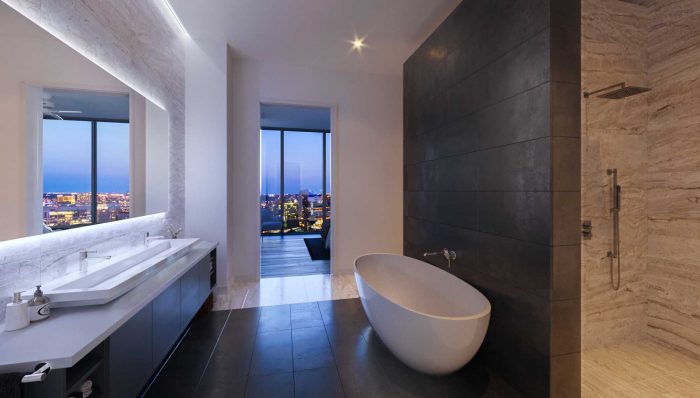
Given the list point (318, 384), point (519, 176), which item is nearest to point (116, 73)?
point (318, 384)

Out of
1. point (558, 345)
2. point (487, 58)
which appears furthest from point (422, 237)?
point (487, 58)

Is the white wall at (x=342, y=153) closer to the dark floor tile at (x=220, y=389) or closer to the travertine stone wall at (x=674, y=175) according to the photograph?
the dark floor tile at (x=220, y=389)

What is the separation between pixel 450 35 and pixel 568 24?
107cm

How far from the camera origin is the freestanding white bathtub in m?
1.59

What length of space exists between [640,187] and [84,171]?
4230 mm

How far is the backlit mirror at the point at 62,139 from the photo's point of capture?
130 cm

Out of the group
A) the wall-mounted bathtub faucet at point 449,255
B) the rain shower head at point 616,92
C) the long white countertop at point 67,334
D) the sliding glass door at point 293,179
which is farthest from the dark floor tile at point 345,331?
the sliding glass door at point 293,179

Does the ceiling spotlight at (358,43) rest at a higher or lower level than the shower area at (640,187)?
higher

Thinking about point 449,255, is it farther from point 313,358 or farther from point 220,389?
point 220,389

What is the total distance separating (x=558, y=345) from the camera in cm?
151

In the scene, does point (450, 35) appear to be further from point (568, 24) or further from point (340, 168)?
point (340, 168)

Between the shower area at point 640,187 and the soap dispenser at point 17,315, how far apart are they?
3.24 meters

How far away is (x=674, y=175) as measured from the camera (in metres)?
2.13

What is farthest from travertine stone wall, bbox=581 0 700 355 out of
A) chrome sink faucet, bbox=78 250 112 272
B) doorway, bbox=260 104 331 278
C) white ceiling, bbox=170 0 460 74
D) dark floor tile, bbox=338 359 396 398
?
doorway, bbox=260 104 331 278
